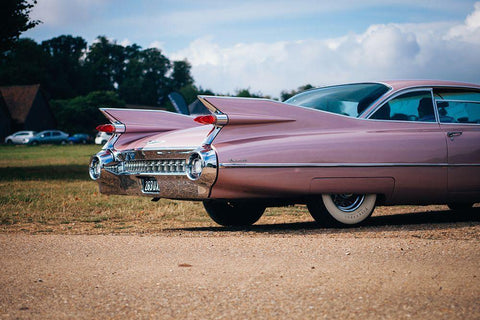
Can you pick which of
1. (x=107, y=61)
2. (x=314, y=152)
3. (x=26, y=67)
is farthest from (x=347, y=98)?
(x=107, y=61)

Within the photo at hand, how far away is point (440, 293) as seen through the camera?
3.64m

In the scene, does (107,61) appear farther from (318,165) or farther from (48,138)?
(318,165)

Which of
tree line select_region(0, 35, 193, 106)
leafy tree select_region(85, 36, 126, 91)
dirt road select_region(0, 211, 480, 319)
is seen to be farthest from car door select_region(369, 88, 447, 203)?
leafy tree select_region(85, 36, 126, 91)

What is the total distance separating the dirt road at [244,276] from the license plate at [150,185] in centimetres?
48

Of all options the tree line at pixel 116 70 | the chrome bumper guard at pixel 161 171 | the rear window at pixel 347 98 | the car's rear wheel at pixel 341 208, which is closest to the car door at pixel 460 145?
the rear window at pixel 347 98

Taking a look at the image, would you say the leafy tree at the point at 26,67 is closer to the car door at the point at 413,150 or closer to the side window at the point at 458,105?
the side window at the point at 458,105

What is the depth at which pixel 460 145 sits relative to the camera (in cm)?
673

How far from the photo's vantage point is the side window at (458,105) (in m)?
6.98

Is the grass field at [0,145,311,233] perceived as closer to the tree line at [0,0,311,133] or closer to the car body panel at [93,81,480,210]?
the car body panel at [93,81,480,210]

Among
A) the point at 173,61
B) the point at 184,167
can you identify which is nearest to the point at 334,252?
the point at 184,167

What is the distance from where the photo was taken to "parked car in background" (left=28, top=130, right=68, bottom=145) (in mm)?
59625

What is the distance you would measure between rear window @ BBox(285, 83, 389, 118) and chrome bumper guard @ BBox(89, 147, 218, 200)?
5.37 feet

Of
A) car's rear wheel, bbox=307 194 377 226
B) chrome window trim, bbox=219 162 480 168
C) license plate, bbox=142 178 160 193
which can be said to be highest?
chrome window trim, bbox=219 162 480 168

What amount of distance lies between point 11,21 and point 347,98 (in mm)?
14456
